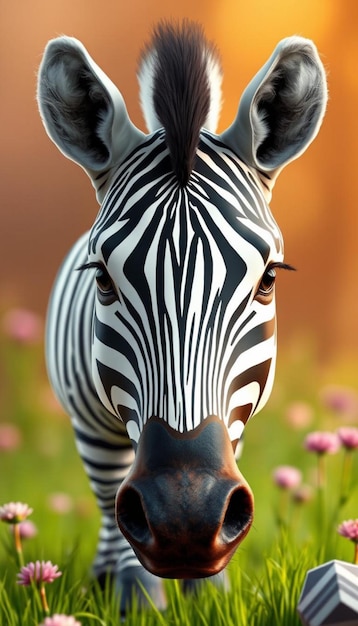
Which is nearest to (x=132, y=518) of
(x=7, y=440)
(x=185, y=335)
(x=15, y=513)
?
(x=185, y=335)

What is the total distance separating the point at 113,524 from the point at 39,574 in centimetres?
80

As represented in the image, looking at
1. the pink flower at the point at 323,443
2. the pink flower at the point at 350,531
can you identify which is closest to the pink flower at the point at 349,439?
the pink flower at the point at 323,443

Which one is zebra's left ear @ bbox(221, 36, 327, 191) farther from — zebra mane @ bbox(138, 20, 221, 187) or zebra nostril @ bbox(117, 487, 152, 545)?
zebra nostril @ bbox(117, 487, 152, 545)

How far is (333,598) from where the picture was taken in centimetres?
163

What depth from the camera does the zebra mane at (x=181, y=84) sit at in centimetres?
170

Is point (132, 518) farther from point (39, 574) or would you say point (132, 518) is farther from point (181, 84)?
point (181, 84)

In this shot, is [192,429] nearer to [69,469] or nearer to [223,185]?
[223,185]

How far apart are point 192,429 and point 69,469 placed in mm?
3148

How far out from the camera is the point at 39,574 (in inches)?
75.7

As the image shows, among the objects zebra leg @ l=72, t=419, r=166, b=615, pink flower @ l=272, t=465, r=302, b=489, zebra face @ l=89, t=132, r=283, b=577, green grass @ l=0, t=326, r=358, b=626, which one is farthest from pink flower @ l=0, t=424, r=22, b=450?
zebra face @ l=89, t=132, r=283, b=577

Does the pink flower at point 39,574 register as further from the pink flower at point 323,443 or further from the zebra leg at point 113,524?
the pink flower at point 323,443

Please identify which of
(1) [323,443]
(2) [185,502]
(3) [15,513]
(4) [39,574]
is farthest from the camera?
(1) [323,443]

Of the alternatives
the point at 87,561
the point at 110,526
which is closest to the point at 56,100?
the point at 110,526

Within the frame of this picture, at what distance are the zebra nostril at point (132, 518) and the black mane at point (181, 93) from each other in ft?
2.14
